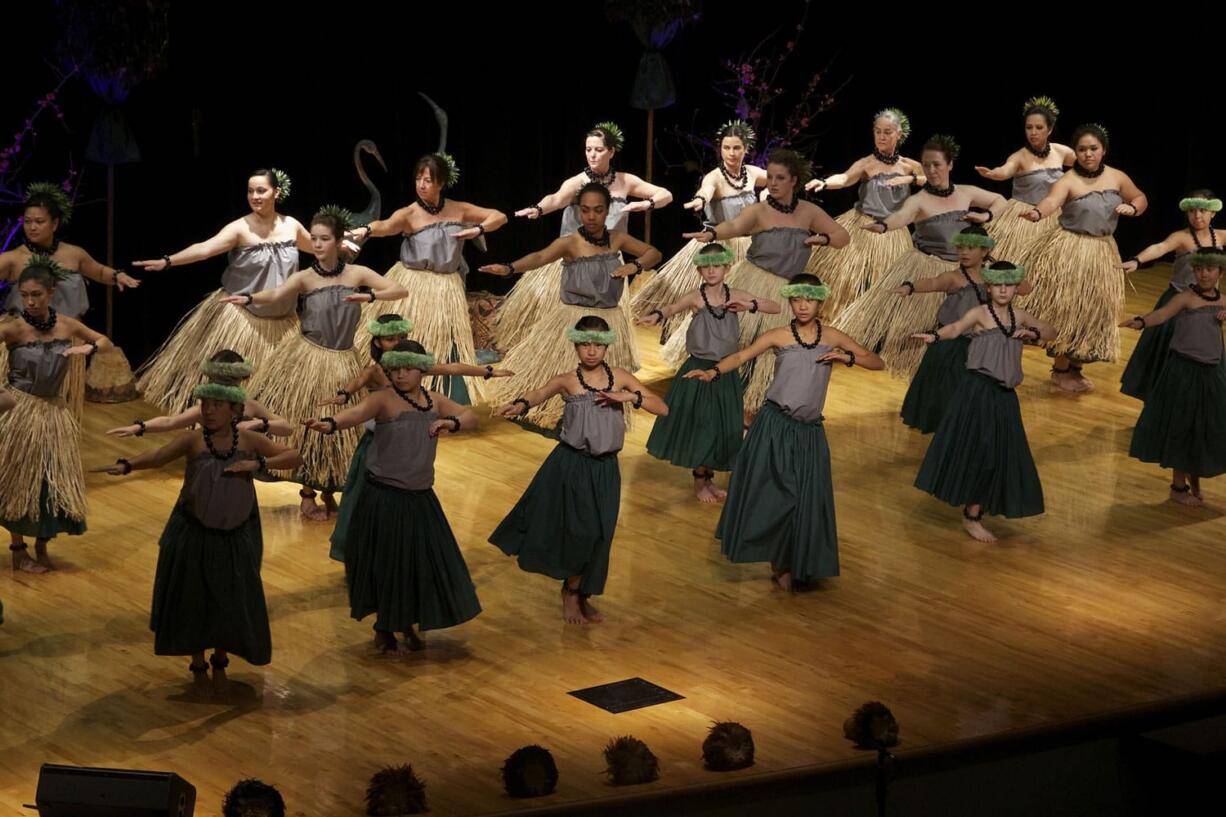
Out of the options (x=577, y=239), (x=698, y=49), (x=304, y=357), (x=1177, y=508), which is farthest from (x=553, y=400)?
(x=698, y=49)

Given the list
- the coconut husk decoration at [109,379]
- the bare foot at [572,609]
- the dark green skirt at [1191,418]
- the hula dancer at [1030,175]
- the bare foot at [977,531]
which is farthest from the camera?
the hula dancer at [1030,175]

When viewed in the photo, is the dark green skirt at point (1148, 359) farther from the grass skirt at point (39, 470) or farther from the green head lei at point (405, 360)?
the grass skirt at point (39, 470)

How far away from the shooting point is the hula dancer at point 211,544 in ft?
18.2

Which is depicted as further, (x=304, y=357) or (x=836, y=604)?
(x=304, y=357)

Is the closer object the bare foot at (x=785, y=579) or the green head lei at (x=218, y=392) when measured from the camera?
the green head lei at (x=218, y=392)

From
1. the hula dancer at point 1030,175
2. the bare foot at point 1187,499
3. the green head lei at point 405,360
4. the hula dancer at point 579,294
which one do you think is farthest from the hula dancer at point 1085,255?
the green head lei at point 405,360

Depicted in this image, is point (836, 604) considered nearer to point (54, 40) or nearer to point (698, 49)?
point (54, 40)

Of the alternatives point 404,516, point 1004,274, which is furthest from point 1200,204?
point 404,516

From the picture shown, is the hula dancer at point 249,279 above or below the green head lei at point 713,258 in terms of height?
below

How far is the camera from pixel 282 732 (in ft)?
17.8

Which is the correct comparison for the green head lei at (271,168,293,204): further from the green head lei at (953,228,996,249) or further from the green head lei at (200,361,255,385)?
the green head lei at (953,228,996,249)

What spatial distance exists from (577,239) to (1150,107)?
5.90 m

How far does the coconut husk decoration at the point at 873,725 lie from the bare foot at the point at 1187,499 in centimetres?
282

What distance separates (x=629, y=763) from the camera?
5.12 meters
